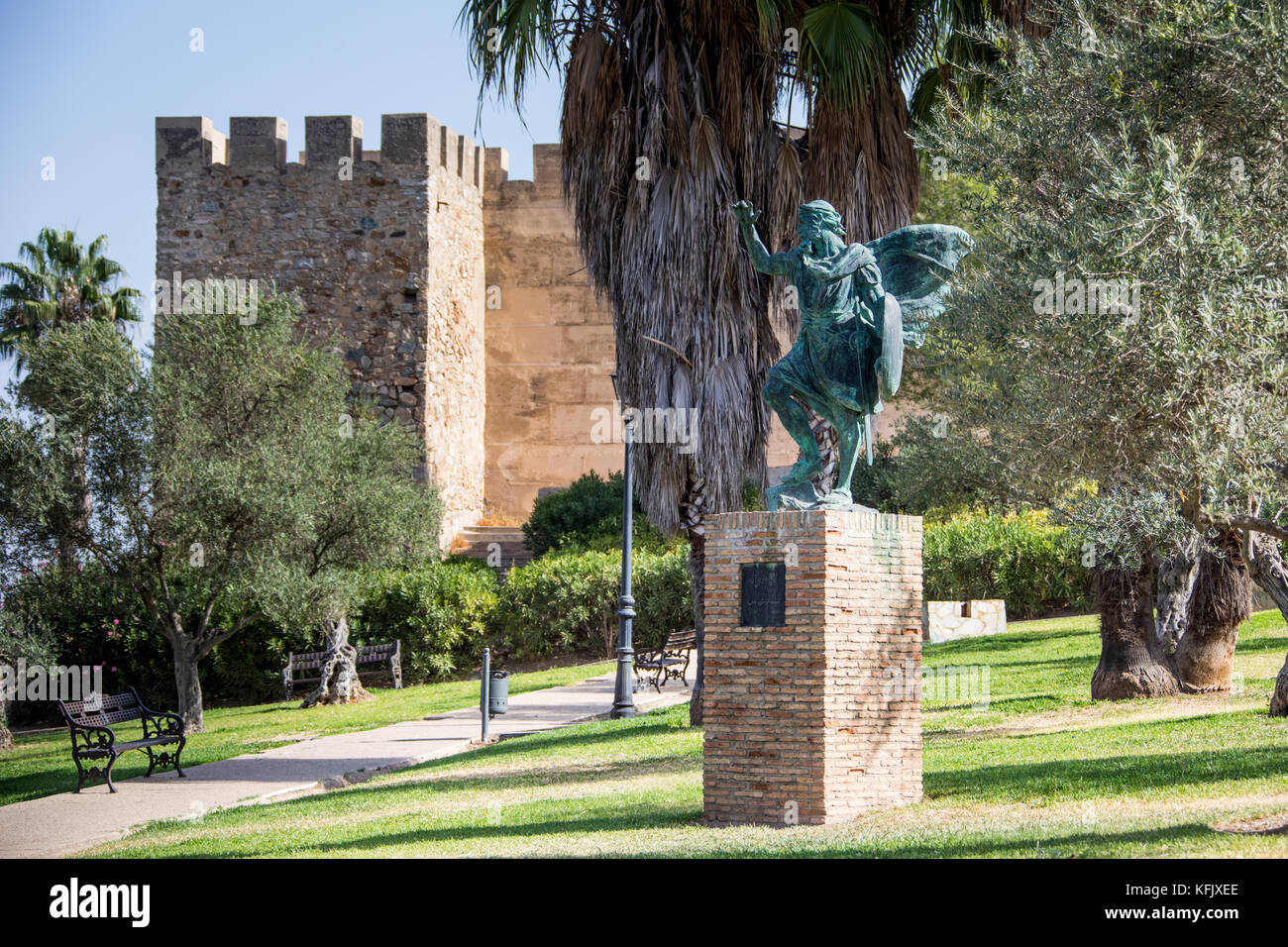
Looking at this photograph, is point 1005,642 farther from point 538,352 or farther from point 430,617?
point 538,352

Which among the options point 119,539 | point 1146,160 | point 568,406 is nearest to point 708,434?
point 1146,160

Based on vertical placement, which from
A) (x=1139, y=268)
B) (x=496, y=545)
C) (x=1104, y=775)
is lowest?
(x=1104, y=775)

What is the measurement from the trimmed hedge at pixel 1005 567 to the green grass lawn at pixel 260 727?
6234 millimetres

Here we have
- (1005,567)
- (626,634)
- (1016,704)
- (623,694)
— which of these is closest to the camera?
(1016,704)

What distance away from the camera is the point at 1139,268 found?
7117mm

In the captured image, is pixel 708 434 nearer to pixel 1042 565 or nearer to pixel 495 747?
pixel 495 747

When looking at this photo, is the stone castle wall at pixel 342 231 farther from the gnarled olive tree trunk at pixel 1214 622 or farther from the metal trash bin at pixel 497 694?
the gnarled olive tree trunk at pixel 1214 622

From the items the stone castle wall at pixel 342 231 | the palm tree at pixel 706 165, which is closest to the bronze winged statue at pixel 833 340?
the palm tree at pixel 706 165

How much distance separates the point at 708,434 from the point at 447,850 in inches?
275

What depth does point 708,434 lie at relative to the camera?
1395cm

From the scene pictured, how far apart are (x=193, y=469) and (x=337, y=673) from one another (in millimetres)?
5881

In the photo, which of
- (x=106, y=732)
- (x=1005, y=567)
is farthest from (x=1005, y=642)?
(x=106, y=732)

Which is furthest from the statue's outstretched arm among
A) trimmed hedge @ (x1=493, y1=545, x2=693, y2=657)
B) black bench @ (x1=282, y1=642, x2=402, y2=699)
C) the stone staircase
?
the stone staircase

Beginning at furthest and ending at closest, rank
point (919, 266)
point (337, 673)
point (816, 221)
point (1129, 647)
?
point (337, 673), point (1129, 647), point (919, 266), point (816, 221)
